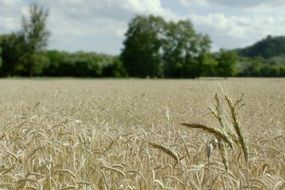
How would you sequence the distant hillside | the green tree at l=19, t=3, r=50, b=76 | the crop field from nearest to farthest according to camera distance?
the crop field
the green tree at l=19, t=3, r=50, b=76
the distant hillside

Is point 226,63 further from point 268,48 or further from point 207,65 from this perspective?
point 268,48

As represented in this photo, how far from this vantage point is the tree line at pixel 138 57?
234ft

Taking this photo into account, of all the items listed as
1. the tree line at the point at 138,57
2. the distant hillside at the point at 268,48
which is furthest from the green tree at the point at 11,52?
the distant hillside at the point at 268,48

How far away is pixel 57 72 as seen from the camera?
8131 centimetres

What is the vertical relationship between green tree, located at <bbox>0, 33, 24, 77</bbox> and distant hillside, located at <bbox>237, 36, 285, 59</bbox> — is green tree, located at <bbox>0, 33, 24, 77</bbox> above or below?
below

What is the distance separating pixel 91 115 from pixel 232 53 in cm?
8074

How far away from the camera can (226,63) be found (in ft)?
282

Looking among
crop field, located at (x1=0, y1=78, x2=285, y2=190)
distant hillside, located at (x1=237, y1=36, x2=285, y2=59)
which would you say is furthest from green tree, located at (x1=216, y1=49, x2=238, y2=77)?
crop field, located at (x1=0, y1=78, x2=285, y2=190)

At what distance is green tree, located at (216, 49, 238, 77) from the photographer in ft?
274

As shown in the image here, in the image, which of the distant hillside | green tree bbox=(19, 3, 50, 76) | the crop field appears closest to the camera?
the crop field

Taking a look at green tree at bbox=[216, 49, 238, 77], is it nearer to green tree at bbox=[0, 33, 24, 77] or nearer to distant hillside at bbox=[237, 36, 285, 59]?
green tree at bbox=[0, 33, 24, 77]

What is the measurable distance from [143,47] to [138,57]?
243cm

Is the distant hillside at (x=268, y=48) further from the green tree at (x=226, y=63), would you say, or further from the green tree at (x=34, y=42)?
the green tree at (x=34, y=42)

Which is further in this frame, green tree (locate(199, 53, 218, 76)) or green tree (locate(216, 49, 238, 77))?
green tree (locate(216, 49, 238, 77))
